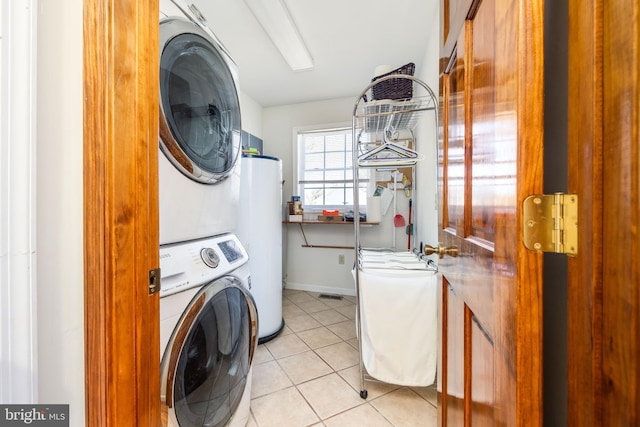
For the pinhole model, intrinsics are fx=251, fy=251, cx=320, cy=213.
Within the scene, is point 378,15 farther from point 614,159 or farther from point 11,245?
point 11,245

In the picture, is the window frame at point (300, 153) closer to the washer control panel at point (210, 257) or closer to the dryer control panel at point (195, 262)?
the dryer control panel at point (195, 262)

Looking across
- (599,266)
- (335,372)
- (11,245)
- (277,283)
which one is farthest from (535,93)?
(277,283)

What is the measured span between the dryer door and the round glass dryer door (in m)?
0.46

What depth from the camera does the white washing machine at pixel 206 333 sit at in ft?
2.42

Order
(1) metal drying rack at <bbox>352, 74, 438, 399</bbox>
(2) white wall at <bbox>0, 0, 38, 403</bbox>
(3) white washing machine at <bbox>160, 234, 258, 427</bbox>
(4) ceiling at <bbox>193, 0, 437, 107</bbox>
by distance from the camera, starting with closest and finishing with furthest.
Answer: (2) white wall at <bbox>0, 0, 38, 403</bbox>
(3) white washing machine at <bbox>160, 234, 258, 427</bbox>
(1) metal drying rack at <bbox>352, 74, 438, 399</bbox>
(4) ceiling at <bbox>193, 0, 437, 107</bbox>

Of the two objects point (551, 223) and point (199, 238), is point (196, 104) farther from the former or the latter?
point (551, 223)

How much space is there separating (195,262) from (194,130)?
471 mm

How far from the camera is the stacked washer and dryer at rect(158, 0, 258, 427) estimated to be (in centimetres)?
76

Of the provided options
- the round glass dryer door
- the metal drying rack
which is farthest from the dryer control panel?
the metal drying rack

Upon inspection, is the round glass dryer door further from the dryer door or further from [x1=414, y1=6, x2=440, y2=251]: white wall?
[x1=414, y1=6, x2=440, y2=251]: white wall

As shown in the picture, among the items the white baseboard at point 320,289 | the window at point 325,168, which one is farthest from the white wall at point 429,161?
the white baseboard at point 320,289

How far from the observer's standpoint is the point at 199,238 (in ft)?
3.13

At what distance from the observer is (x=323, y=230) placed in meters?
3.12

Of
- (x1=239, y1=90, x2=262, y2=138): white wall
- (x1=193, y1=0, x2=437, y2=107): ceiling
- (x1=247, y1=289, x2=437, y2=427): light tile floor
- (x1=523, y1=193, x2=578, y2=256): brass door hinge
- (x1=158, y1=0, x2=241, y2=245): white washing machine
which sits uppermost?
(x1=193, y1=0, x2=437, y2=107): ceiling
